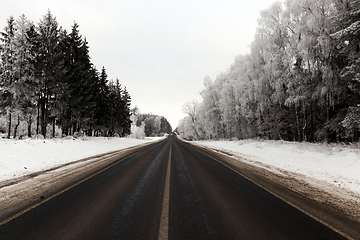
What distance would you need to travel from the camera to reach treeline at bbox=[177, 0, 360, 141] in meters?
12.8

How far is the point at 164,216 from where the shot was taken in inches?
135

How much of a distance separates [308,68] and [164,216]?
19.6 metres

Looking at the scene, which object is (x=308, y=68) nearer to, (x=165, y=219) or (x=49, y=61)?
(x=165, y=219)

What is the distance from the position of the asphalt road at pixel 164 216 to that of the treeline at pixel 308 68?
13237 mm

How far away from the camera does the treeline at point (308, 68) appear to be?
12828 mm

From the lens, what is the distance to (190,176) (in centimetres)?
700

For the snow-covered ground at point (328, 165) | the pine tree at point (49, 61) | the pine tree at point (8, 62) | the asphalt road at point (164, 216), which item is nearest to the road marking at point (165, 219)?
the asphalt road at point (164, 216)

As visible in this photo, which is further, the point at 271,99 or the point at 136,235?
the point at 271,99

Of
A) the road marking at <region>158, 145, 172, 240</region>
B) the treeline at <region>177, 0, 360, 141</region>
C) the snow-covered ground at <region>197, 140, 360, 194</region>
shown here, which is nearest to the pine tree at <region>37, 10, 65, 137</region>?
the road marking at <region>158, 145, 172, 240</region>

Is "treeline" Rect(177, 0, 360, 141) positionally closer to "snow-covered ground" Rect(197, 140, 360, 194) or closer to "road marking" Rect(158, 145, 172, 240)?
"snow-covered ground" Rect(197, 140, 360, 194)

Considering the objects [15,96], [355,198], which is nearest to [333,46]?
[355,198]

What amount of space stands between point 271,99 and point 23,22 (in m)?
32.3

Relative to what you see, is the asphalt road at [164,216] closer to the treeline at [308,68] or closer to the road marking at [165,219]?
the road marking at [165,219]

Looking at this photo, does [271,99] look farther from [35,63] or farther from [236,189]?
[35,63]
